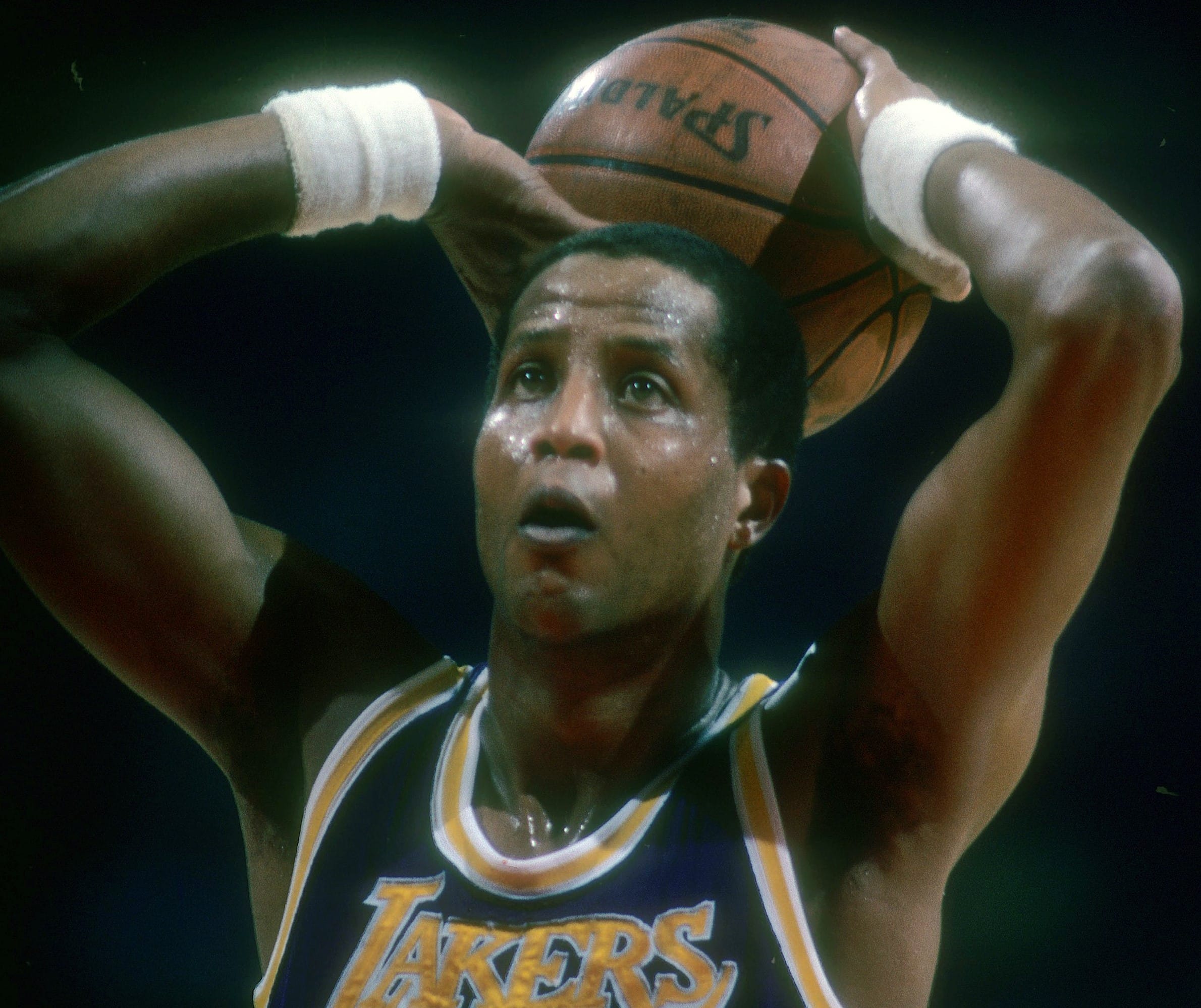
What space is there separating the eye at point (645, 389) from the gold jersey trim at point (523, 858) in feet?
1.25

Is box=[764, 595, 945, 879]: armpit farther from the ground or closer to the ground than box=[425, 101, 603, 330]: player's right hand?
closer to the ground

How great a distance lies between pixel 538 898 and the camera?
4.38ft

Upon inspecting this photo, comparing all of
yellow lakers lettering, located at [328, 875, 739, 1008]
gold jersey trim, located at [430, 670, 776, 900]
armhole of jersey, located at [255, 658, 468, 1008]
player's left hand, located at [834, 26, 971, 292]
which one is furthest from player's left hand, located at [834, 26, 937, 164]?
yellow lakers lettering, located at [328, 875, 739, 1008]

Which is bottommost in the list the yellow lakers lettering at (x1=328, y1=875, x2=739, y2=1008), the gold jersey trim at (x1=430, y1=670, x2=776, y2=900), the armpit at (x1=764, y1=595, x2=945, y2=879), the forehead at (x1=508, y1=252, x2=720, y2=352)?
the yellow lakers lettering at (x1=328, y1=875, x2=739, y2=1008)

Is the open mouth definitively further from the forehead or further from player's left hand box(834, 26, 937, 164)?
player's left hand box(834, 26, 937, 164)

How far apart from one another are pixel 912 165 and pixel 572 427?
51 centimetres

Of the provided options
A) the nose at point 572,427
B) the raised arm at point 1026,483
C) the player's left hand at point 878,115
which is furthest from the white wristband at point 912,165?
the nose at point 572,427

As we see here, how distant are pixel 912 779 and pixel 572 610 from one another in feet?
1.28

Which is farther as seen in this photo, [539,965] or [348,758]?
[348,758]

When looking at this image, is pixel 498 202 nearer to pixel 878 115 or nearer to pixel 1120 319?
pixel 878 115

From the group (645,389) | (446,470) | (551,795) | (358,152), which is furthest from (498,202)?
(446,470)

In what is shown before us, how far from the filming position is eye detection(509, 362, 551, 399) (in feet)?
4.83

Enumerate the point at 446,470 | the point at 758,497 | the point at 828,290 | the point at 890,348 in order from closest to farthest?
the point at 758,497 < the point at 828,290 < the point at 890,348 < the point at 446,470

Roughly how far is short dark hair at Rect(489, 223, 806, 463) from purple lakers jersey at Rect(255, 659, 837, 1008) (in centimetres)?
33
